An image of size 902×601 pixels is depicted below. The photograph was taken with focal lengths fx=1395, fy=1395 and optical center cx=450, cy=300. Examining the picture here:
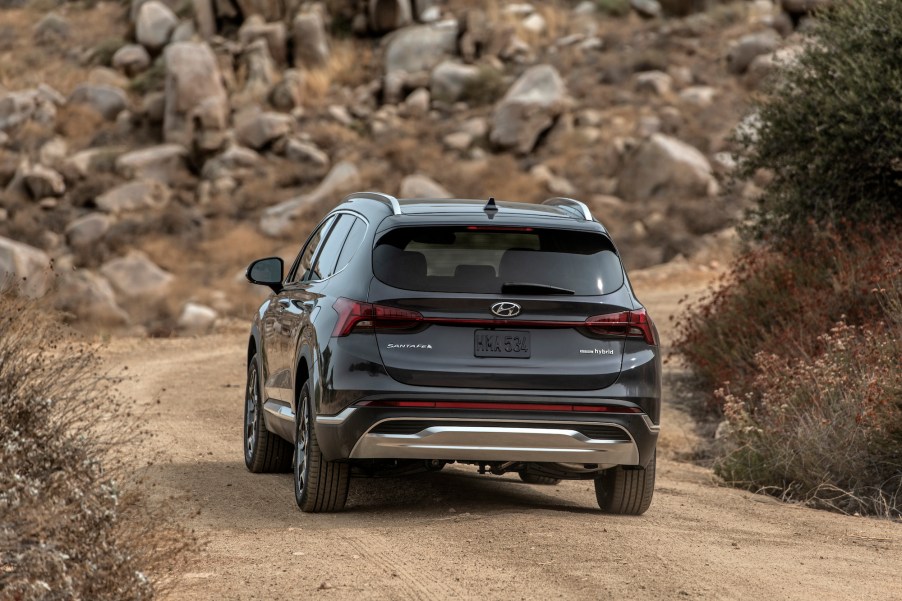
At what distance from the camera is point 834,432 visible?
996 cm

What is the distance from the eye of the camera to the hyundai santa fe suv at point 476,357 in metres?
7.47

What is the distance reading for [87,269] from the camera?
108 ft

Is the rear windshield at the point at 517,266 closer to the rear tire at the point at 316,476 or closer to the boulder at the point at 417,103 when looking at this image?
the rear tire at the point at 316,476

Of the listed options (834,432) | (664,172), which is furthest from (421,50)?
(834,432)

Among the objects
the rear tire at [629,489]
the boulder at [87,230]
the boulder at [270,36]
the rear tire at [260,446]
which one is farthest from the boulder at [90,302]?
the rear tire at [629,489]

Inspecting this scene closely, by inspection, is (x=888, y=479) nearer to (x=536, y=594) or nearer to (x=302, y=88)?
(x=536, y=594)

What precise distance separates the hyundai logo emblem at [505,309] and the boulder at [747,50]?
37.6 m

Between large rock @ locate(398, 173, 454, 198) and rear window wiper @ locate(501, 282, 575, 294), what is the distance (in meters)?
26.5

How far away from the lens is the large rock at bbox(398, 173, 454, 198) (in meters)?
34.5

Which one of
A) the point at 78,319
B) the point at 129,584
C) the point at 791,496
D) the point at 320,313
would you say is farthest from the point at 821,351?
the point at 78,319

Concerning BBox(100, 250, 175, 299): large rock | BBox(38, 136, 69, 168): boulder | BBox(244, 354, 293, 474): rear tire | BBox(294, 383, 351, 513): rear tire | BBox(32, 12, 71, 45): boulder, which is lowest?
BBox(32, 12, 71, 45): boulder

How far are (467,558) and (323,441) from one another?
3.97 ft

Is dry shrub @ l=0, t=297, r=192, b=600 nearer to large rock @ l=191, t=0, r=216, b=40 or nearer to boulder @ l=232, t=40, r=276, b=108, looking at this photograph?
boulder @ l=232, t=40, r=276, b=108

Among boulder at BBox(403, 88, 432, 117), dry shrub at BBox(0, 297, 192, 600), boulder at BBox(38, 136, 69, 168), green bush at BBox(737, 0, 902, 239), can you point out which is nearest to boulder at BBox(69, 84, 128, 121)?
boulder at BBox(38, 136, 69, 168)
